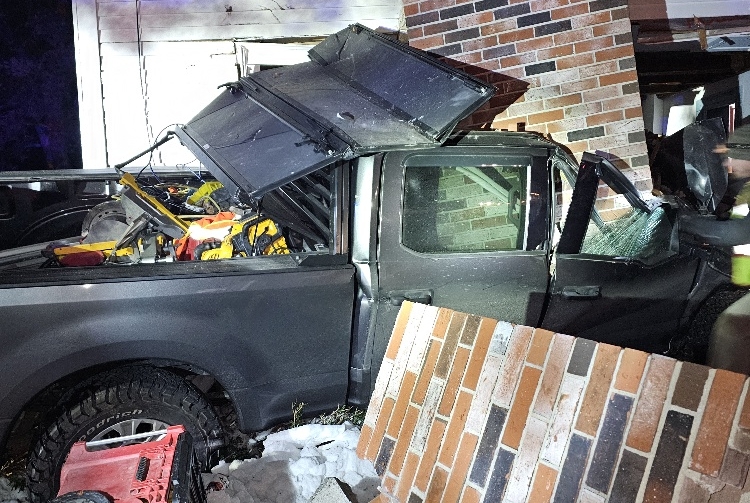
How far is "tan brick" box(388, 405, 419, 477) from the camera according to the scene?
2.32m

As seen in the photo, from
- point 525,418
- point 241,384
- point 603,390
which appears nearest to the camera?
point 603,390

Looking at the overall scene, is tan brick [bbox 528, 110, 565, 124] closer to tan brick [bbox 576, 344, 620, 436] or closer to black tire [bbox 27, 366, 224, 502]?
tan brick [bbox 576, 344, 620, 436]

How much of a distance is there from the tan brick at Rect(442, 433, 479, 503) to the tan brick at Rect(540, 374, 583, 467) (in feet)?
1.00

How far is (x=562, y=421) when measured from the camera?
1.81 m

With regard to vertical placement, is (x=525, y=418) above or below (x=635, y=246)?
below

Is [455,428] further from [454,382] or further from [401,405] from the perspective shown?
[401,405]

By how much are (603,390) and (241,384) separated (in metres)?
1.81

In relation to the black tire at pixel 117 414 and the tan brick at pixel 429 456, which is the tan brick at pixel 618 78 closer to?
the tan brick at pixel 429 456

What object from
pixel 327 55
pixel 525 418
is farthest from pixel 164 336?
pixel 327 55

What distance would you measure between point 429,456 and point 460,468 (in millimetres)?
179

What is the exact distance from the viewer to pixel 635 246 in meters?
3.47

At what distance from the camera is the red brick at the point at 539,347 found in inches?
76.4

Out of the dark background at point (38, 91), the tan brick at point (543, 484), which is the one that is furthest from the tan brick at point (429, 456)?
the dark background at point (38, 91)

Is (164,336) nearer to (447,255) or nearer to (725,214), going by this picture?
(447,255)
